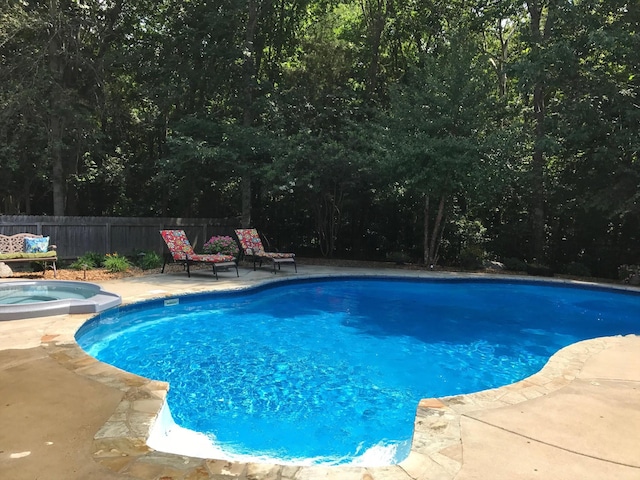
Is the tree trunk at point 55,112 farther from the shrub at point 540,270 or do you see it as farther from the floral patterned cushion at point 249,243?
the shrub at point 540,270

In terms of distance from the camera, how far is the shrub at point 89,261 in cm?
1042

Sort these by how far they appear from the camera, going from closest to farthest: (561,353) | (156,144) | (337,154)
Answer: (561,353) < (337,154) < (156,144)

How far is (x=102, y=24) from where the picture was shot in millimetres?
13531

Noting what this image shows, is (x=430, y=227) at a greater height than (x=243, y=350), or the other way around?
(x=430, y=227)

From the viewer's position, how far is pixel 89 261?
10734 millimetres

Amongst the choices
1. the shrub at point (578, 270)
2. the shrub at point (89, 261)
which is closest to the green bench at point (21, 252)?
the shrub at point (89, 261)

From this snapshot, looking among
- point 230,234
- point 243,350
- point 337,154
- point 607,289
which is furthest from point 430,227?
point 243,350

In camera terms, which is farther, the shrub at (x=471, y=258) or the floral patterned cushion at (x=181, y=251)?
the shrub at (x=471, y=258)

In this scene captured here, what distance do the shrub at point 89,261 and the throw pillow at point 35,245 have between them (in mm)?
921

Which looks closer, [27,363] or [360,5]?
[27,363]

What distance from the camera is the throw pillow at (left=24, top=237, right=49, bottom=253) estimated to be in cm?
950

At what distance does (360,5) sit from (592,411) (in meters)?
16.9

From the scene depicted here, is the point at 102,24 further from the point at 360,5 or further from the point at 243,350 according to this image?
the point at 243,350

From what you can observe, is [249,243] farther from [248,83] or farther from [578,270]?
[578,270]
